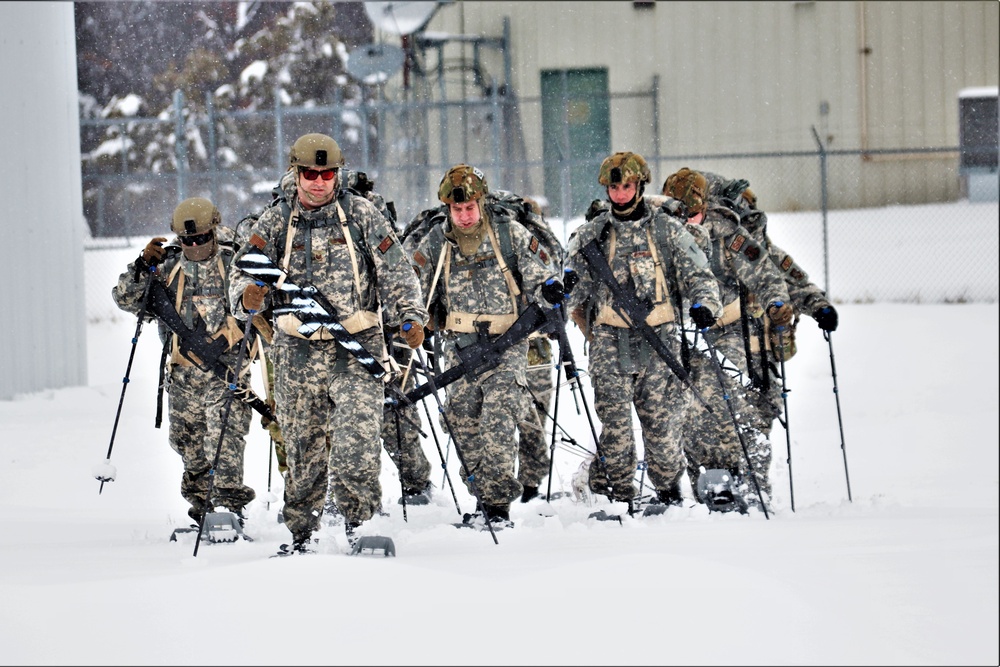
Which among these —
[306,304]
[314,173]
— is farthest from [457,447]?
[314,173]

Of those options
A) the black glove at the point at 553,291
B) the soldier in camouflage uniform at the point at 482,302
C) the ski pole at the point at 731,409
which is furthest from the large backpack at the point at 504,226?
the ski pole at the point at 731,409

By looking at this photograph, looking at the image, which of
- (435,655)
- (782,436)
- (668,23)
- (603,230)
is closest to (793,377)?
(782,436)

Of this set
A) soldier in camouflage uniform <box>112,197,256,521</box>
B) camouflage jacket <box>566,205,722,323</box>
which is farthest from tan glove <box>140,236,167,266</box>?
camouflage jacket <box>566,205,722,323</box>

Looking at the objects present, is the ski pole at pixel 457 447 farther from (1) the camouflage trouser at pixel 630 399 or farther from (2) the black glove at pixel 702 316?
(2) the black glove at pixel 702 316

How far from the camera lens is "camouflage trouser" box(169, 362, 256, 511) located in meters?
9.09

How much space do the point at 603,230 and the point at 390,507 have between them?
250 centimetres

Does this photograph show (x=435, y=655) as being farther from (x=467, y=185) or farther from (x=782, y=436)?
(x=782, y=436)

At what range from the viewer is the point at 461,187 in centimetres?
870

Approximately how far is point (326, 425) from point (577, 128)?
16672 mm

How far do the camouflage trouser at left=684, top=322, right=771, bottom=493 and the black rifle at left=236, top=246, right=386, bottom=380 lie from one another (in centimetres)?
275

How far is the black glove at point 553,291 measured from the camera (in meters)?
8.44

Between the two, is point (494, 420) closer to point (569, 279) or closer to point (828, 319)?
point (569, 279)

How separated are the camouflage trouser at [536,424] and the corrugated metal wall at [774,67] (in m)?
13.7

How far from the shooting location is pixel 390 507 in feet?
33.0
